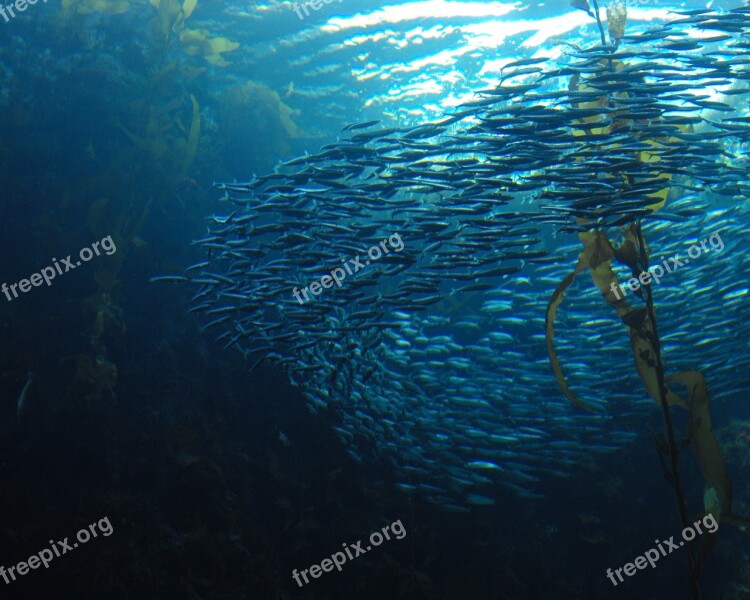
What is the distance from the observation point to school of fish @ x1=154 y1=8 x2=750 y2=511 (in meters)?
6.26

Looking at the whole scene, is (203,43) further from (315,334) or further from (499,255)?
(499,255)

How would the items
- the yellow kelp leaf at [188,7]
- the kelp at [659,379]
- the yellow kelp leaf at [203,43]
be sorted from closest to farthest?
1. the kelp at [659,379]
2. the yellow kelp leaf at [188,7]
3. the yellow kelp leaf at [203,43]

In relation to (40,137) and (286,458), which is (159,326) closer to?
(286,458)

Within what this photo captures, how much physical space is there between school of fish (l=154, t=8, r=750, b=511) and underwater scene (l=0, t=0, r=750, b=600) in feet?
0.34

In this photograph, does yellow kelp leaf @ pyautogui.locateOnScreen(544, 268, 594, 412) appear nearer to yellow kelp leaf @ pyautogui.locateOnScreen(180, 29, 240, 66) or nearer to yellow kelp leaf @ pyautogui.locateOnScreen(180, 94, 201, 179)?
yellow kelp leaf @ pyautogui.locateOnScreen(180, 94, 201, 179)

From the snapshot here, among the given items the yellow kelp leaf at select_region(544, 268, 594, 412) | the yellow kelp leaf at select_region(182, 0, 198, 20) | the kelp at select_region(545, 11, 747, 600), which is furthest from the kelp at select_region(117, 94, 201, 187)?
the kelp at select_region(545, 11, 747, 600)

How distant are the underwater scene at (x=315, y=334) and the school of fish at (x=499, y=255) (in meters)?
0.10

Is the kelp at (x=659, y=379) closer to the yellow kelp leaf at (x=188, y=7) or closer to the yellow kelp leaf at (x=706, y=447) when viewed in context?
the yellow kelp leaf at (x=706, y=447)

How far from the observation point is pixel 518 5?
41.6ft

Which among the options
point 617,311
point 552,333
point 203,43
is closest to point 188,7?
point 203,43

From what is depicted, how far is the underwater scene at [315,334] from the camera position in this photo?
9.25 meters

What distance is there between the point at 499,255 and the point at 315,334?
10.3ft

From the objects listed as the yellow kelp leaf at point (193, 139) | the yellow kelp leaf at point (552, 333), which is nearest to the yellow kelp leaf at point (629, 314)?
the yellow kelp leaf at point (552, 333)

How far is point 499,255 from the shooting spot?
7184mm
